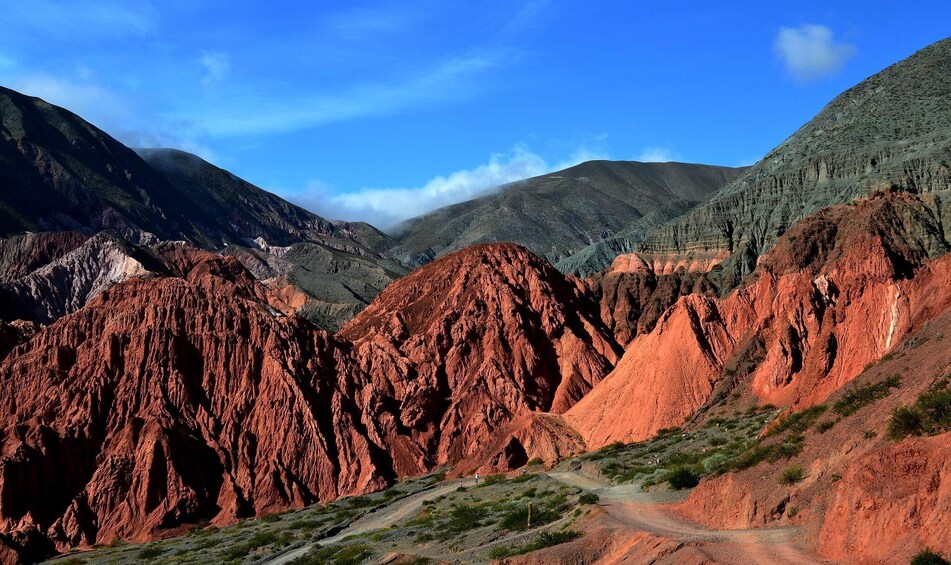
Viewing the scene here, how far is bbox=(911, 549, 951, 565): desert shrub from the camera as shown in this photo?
20.4m

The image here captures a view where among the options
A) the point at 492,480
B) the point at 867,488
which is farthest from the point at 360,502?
the point at 867,488

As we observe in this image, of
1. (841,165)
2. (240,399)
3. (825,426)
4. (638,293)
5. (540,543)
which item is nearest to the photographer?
(825,426)

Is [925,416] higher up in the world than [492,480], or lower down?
higher up

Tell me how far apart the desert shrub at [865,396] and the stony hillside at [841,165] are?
7500 cm

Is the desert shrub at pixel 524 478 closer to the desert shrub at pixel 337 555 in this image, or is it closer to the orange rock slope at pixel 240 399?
the desert shrub at pixel 337 555

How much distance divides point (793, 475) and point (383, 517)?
101 feet

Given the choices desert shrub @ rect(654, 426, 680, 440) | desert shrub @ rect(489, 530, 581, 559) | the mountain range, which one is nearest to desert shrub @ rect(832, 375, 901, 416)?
the mountain range

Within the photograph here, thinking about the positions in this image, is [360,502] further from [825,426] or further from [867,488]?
[867,488]

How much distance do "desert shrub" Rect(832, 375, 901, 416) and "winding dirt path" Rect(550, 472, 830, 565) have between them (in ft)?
16.5

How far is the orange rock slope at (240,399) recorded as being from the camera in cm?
6581

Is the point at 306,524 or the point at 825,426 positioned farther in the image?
the point at 306,524

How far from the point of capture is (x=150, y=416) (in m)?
70.5

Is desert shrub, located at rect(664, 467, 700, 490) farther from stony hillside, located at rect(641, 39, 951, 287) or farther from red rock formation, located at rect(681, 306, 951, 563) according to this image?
stony hillside, located at rect(641, 39, 951, 287)

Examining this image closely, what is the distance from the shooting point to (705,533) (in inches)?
1106
